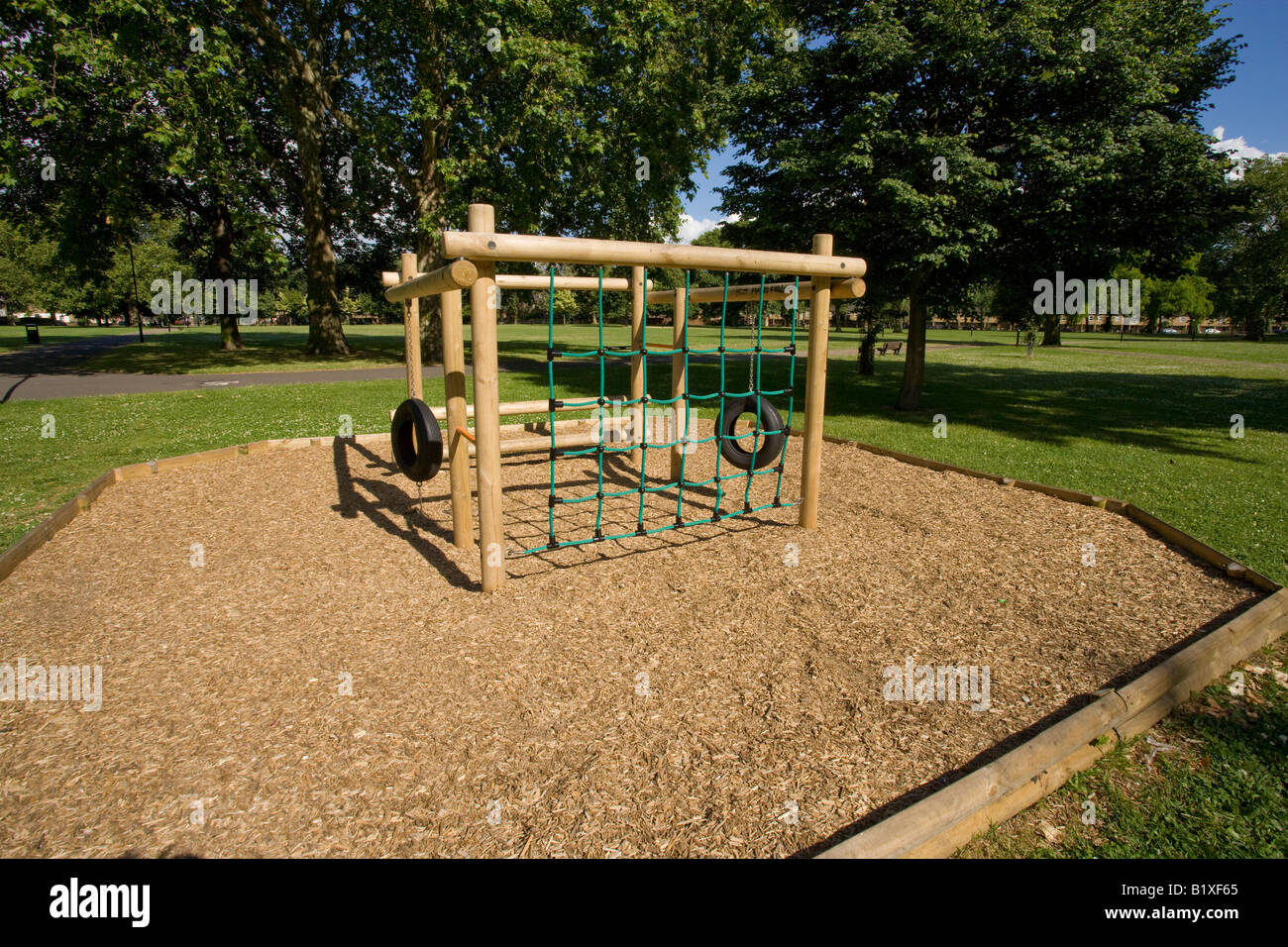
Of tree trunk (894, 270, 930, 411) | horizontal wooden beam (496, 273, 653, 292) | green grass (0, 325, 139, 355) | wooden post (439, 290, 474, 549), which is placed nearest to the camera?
wooden post (439, 290, 474, 549)

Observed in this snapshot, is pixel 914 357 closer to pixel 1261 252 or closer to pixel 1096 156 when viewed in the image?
pixel 1096 156

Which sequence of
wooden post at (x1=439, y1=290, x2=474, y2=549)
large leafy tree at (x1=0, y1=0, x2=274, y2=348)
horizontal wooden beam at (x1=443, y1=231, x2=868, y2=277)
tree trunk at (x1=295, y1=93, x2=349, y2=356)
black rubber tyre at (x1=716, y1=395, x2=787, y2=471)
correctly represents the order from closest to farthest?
horizontal wooden beam at (x1=443, y1=231, x2=868, y2=277), wooden post at (x1=439, y1=290, x2=474, y2=549), black rubber tyre at (x1=716, y1=395, x2=787, y2=471), large leafy tree at (x1=0, y1=0, x2=274, y2=348), tree trunk at (x1=295, y1=93, x2=349, y2=356)

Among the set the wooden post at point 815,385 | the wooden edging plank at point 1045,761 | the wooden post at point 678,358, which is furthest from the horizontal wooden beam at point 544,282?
the wooden edging plank at point 1045,761

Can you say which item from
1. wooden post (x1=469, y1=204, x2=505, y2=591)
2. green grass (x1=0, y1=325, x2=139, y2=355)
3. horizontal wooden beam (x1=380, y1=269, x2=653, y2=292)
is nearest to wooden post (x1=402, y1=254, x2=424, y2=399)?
horizontal wooden beam (x1=380, y1=269, x2=653, y2=292)

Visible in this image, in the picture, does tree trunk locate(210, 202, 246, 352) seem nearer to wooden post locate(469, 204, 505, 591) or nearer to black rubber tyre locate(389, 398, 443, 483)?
black rubber tyre locate(389, 398, 443, 483)

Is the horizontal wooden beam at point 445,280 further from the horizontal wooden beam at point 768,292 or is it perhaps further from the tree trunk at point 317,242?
the tree trunk at point 317,242

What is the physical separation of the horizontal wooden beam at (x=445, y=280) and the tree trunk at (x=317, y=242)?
18.9 meters

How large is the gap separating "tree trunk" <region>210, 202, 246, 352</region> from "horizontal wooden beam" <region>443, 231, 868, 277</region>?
86.0 feet

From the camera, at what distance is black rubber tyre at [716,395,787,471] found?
248 inches

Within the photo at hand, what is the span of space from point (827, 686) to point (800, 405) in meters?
10.9

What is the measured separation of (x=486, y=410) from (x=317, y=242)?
2140cm

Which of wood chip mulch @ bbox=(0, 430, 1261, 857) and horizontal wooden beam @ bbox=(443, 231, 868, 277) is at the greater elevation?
horizontal wooden beam @ bbox=(443, 231, 868, 277)

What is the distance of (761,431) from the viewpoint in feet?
20.2

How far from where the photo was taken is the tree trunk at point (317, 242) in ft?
67.0
